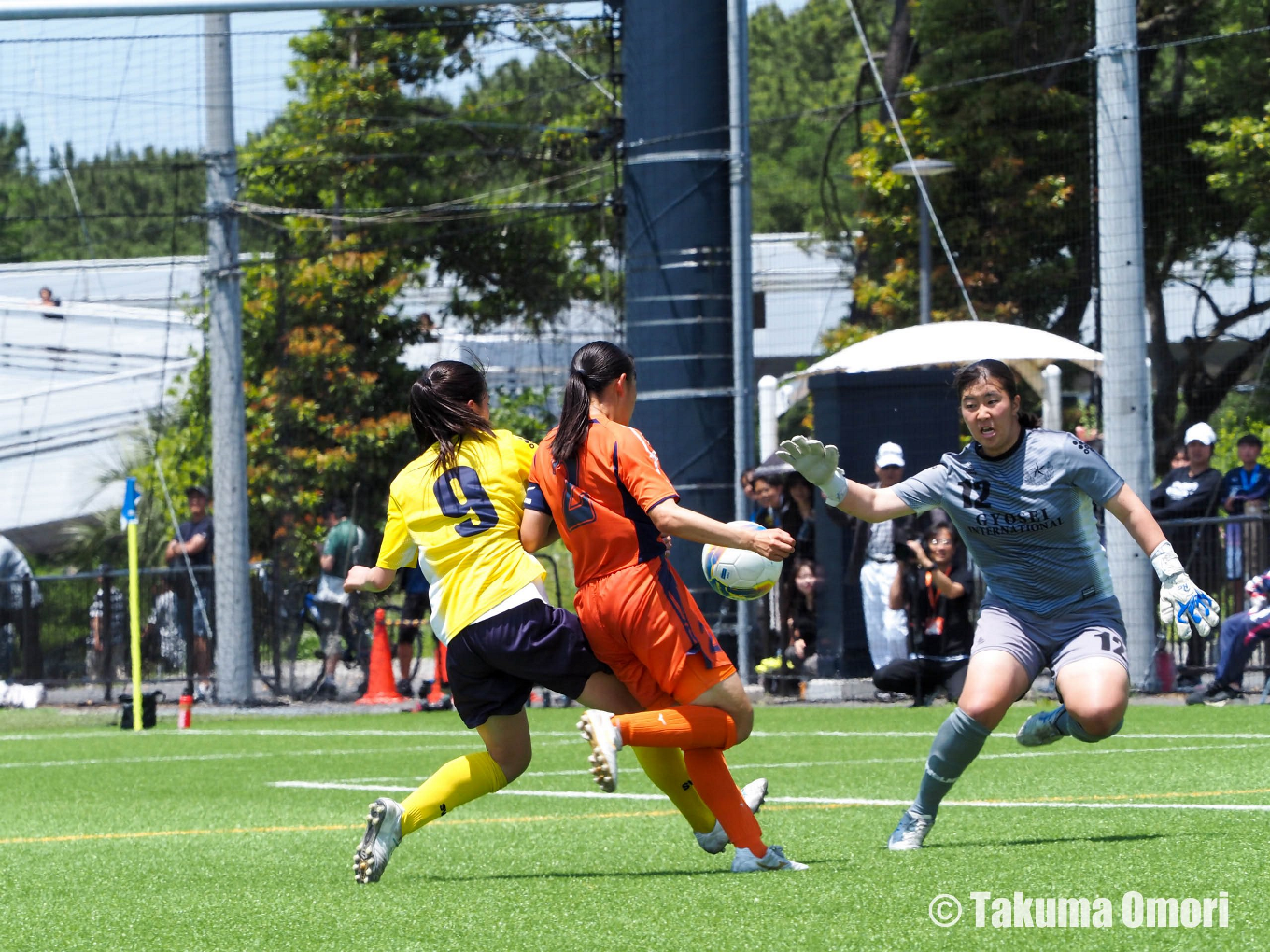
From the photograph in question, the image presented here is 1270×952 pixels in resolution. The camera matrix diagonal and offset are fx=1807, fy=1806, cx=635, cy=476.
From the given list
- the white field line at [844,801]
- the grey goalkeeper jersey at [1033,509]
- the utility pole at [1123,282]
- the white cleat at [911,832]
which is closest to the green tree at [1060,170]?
the utility pole at [1123,282]

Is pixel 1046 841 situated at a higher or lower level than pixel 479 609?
lower

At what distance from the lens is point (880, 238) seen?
87.7 ft

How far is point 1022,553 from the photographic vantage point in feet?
22.0

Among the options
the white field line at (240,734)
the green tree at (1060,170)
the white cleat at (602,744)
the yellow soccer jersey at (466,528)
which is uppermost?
the green tree at (1060,170)

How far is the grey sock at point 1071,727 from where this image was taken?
21.6 feet

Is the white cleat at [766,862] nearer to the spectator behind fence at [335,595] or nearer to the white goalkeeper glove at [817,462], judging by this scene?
the white goalkeeper glove at [817,462]

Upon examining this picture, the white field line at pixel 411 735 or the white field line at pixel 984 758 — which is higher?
the white field line at pixel 984 758

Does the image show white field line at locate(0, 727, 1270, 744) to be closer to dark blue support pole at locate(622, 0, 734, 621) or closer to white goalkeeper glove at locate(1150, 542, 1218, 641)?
dark blue support pole at locate(622, 0, 734, 621)

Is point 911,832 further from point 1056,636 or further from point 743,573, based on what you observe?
point 743,573

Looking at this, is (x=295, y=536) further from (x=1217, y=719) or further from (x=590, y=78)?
(x=1217, y=719)

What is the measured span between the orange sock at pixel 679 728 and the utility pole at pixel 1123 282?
10277mm

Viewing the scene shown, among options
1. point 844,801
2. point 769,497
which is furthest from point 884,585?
point 844,801

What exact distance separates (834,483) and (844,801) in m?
2.76

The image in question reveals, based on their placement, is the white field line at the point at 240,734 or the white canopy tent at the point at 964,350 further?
the white canopy tent at the point at 964,350
